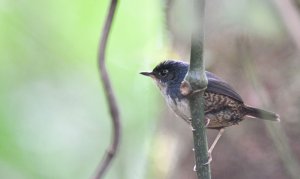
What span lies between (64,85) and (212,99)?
15.1ft

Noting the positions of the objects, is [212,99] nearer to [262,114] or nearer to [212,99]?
[212,99]

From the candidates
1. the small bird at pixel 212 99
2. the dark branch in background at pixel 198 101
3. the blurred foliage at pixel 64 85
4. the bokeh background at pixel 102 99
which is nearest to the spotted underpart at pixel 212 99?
the small bird at pixel 212 99

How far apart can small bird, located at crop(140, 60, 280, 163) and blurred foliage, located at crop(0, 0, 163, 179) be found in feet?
8.50

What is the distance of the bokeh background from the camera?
3723 mm

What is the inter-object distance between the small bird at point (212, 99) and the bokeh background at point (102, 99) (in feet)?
3.12

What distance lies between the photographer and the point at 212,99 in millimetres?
2523

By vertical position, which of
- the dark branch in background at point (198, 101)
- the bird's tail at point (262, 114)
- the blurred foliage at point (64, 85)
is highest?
the dark branch in background at point (198, 101)

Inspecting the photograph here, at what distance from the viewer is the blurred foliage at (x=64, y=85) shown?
6012 millimetres

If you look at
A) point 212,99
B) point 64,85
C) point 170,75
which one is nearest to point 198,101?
point 212,99

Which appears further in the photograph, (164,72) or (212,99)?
(164,72)

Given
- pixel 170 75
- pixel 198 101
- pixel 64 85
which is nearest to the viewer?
pixel 198 101

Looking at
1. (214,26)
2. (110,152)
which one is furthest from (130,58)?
(214,26)

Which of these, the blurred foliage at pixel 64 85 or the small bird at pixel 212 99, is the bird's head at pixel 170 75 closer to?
the small bird at pixel 212 99

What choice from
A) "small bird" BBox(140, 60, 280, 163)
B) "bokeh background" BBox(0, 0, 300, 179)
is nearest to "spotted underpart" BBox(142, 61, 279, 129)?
"small bird" BBox(140, 60, 280, 163)
